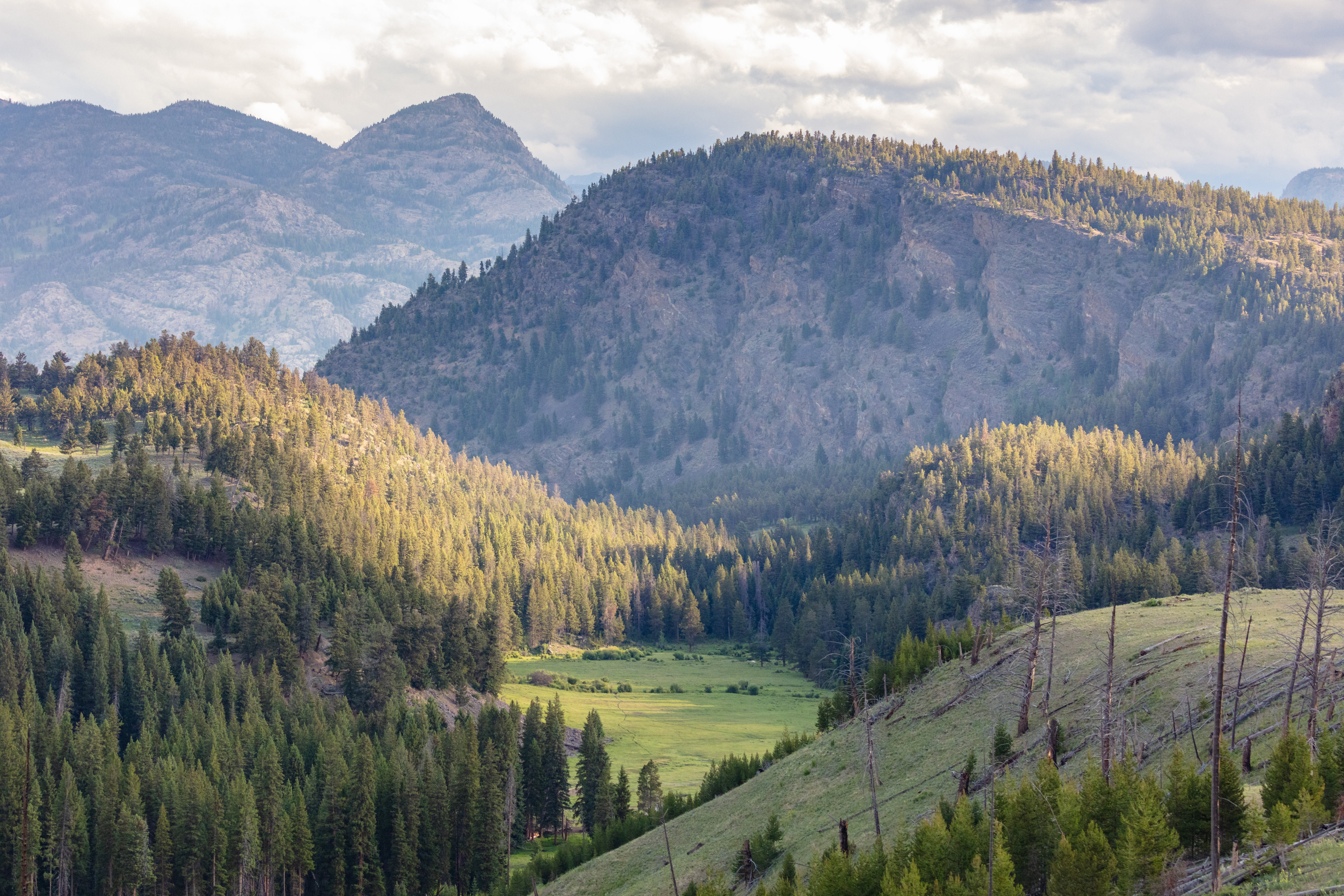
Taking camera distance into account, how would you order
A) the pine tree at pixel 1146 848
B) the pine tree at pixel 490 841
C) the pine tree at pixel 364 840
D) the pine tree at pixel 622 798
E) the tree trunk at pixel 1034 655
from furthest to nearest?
the pine tree at pixel 622 798 < the pine tree at pixel 490 841 < the pine tree at pixel 364 840 < the tree trunk at pixel 1034 655 < the pine tree at pixel 1146 848

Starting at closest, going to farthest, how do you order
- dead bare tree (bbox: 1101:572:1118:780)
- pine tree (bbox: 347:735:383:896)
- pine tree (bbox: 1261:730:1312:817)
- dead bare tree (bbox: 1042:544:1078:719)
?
1. pine tree (bbox: 1261:730:1312:817)
2. dead bare tree (bbox: 1101:572:1118:780)
3. dead bare tree (bbox: 1042:544:1078:719)
4. pine tree (bbox: 347:735:383:896)

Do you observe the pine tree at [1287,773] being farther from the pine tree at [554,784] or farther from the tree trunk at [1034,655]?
the pine tree at [554,784]

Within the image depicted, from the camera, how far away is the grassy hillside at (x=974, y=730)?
64938mm

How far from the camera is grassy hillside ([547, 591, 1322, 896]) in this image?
6494 cm

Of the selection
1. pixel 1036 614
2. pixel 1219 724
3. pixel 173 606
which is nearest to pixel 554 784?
pixel 173 606

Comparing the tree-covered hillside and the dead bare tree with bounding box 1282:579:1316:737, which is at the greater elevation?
the dead bare tree with bounding box 1282:579:1316:737

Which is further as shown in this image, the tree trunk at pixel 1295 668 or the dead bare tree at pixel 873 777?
the dead bare tree at pixel 873 777

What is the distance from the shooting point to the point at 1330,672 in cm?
6066

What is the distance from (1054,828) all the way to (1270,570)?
5561 inches

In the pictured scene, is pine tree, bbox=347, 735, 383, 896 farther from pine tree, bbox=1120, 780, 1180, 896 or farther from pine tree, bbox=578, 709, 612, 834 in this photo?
pine tree, bbox=1120, 780, 1180, 896

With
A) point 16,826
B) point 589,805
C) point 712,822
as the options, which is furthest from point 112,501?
point 712,822

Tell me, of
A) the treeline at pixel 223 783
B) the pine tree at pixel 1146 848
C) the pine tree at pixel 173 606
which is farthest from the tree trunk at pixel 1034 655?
the pine tree at pixel 173 606

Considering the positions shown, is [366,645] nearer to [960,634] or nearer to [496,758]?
[496,758]

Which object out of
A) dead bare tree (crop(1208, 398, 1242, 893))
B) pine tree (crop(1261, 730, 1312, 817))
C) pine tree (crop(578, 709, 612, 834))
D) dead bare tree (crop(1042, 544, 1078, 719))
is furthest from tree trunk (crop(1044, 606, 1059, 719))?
pine tree (crop(578, 709, 612, 834))
